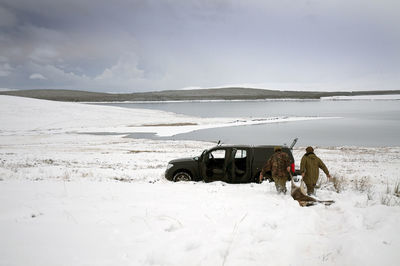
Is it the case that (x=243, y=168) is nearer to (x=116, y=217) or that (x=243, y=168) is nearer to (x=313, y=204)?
(x=313, y=204)

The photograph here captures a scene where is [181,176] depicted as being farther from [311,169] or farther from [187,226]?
[187,226]

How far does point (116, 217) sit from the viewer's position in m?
5.49

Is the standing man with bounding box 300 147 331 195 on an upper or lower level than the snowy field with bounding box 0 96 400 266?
upper

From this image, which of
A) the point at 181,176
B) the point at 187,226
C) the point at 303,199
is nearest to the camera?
the point at 187,226

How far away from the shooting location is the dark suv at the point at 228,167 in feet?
31.9

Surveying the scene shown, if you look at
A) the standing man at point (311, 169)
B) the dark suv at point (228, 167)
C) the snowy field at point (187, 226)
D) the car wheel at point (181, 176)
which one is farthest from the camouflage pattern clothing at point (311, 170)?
the car wheel at point (181, 176)

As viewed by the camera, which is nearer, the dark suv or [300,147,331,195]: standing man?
[300,147,331,195]: standing man

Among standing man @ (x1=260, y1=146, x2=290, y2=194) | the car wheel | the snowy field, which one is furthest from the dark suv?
standing man @ (x1=260, y1=146, x2=290, y2=194)

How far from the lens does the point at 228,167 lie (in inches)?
383

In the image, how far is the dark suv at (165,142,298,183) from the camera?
9.71m

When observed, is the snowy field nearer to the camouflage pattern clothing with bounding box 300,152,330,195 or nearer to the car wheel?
the camouflage pattern clothing with bounding box 300,152,330,195

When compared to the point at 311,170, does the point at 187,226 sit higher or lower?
lower

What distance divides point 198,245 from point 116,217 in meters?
1.91

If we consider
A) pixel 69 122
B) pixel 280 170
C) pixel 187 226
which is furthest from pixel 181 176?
pixel 69 122
